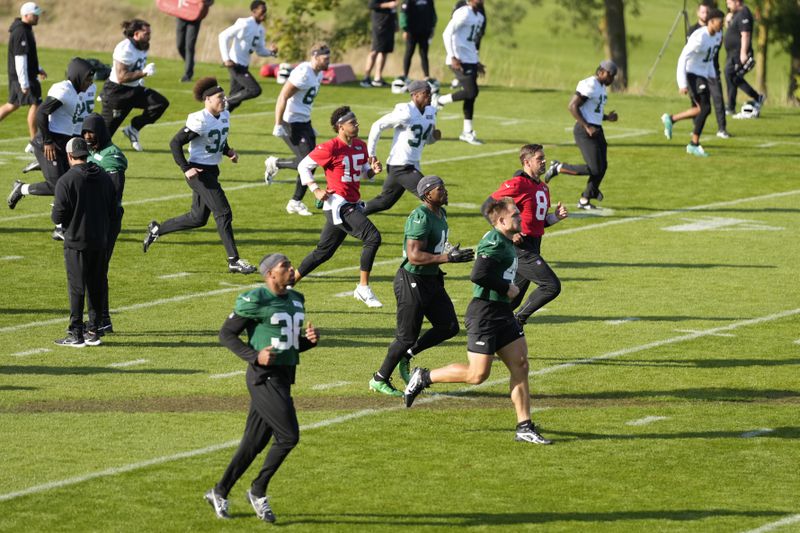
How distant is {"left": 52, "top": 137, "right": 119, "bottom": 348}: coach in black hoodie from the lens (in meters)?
14.6

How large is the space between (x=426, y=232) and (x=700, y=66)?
47.9 feet

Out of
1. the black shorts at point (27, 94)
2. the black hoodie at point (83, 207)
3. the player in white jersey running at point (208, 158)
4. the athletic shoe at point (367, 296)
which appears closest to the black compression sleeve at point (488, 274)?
the black hoodie at point (83, 207)

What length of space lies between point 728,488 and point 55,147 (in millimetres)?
10815

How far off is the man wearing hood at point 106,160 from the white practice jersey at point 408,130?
3267mm

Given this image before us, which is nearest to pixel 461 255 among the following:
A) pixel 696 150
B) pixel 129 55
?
pixel 129 55

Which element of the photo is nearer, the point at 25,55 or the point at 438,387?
the point at 438,387

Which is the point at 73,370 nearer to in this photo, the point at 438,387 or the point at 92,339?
the point at 92,339

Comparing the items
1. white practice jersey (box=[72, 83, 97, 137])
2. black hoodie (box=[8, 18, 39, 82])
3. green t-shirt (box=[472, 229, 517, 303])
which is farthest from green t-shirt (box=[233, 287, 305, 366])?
black hoodie (box=[8, 18, 39, 82])

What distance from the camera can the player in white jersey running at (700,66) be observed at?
26.1 m

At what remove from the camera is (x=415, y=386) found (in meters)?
12.7

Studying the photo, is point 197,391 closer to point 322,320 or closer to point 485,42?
point 322,320

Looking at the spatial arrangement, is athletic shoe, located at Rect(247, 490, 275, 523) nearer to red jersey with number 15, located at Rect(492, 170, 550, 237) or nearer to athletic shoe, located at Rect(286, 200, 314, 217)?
red jersey with number 15, located at Rect(492, 170, 550, 237)

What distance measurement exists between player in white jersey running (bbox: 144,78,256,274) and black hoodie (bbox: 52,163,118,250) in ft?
9.79

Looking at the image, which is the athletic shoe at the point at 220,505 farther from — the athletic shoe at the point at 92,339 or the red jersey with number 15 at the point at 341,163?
the red jersey with number 15 at the point at 341,163
